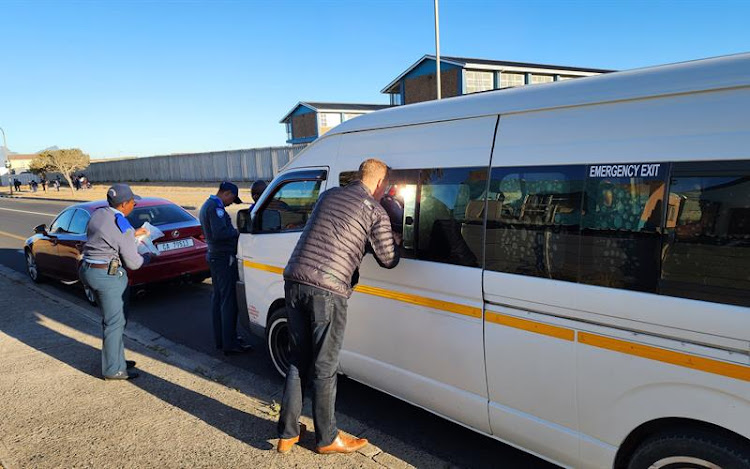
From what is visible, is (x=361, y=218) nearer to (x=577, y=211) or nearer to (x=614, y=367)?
(x=577, y=211)

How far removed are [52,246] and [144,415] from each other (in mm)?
5446

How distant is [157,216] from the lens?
297 inches

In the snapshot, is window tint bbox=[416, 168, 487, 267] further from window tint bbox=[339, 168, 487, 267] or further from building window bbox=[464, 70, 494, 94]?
building window bbox=[464, 70, 494, 94]

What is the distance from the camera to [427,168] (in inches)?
119

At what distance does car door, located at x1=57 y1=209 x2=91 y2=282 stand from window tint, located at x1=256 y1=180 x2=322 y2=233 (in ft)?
14.4

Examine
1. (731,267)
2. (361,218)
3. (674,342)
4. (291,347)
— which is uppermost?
(361,218)

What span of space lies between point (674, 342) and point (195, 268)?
257 inches

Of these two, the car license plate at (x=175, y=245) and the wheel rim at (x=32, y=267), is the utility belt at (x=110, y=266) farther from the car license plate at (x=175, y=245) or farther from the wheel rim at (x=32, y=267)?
the wheel rim at (x=32, y=267)

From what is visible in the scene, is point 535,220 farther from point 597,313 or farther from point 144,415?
point 144,415

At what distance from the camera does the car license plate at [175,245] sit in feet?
23.1

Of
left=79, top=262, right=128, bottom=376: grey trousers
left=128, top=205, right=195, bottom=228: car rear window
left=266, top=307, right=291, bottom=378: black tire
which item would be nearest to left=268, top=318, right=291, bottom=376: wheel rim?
left=266, top=307, right=291, bottom=378: black tire

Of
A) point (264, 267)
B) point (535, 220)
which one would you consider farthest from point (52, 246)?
point (535, 220)

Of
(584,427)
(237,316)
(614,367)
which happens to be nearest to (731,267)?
(614,367)

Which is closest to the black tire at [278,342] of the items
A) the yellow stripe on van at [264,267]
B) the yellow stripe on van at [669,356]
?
the yellow stripe on van at [264,267]
